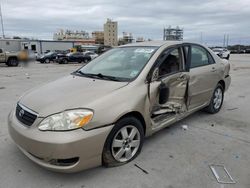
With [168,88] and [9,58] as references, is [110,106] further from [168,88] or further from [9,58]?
[9,58]

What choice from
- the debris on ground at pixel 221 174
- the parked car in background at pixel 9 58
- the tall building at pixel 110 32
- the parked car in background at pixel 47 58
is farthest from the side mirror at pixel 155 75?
the tall building at pixel 110 32

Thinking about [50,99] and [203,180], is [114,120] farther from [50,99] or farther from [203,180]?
[203,180]

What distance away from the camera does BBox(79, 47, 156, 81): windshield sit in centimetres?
324

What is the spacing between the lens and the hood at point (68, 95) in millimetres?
2516

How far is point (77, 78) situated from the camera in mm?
3416

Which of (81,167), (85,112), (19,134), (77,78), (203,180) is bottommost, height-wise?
(203,180)

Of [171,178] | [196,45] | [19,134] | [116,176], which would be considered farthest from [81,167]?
[196,45]

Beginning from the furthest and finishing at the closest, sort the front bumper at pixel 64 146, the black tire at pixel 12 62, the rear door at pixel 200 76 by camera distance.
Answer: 1. the black tire at pixel 12 62
2. the rear door at pixel 200 76
3. the front bumper at pixel 64 146

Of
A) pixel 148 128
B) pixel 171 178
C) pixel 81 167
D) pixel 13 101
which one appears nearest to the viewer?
pixel 81 167

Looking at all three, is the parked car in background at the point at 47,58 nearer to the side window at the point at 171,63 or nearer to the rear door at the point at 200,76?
the rear door at the point at 200,76

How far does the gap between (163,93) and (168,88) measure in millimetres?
140

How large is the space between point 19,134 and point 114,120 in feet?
3.51

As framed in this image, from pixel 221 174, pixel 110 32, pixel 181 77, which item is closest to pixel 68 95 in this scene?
pixel 181 77

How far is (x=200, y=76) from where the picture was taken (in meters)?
4.11
